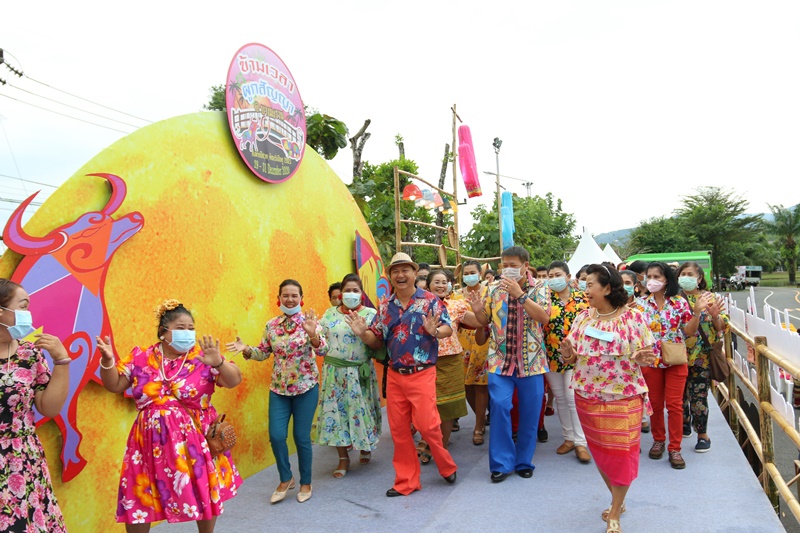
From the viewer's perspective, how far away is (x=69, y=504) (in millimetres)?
3287

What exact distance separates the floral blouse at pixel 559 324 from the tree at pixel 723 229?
131 ft

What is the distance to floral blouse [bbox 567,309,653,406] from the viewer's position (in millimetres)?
3434

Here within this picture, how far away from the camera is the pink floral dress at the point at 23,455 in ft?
8.07

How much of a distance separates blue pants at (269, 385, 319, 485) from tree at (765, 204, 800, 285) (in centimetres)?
5017

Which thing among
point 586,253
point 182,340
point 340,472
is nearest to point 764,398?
point 340,472

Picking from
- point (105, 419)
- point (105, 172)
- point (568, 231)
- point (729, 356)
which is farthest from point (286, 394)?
point (568, 231)

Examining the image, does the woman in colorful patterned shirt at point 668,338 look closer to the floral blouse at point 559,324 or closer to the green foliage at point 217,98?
the floral blouse at point 559,324

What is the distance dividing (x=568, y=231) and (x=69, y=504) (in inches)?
1475

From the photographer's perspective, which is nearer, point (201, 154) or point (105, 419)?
point (105, 419)

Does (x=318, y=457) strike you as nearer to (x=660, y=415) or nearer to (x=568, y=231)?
(x=660, y=415)

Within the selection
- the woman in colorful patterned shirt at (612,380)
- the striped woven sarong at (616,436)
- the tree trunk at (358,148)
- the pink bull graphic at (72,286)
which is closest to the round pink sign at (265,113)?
the pink bull graphic at (72,286)

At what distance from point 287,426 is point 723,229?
1706 inches

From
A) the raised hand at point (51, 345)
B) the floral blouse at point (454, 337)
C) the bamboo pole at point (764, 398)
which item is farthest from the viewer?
the floral blouse at point (454, 337)

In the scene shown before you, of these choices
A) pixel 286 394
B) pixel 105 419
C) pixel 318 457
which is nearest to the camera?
pixel 105 419
